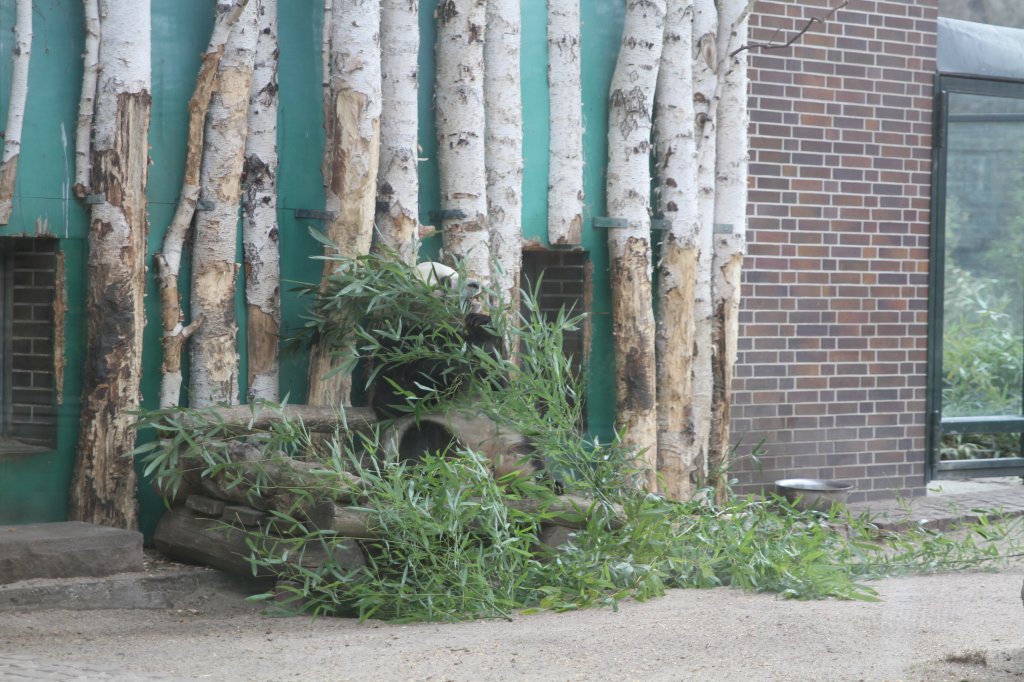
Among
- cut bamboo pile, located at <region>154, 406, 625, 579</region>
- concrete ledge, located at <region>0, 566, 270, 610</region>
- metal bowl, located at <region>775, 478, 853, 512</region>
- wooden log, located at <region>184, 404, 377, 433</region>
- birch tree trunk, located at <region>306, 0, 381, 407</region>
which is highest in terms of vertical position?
birch tree trunk, located at <region>306, 0, 381, 407</region>

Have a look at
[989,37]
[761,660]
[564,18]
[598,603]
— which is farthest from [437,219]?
[989,37]

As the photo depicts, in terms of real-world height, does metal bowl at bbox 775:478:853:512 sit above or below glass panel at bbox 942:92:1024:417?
below

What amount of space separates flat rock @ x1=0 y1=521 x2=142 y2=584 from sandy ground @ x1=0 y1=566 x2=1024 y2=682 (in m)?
0.21

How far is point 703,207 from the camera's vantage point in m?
7.56

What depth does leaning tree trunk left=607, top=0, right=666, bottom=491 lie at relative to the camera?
7195 mm

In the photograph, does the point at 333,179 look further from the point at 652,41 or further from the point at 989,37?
the point at 989,37

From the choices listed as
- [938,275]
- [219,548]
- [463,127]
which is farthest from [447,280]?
[938,275]

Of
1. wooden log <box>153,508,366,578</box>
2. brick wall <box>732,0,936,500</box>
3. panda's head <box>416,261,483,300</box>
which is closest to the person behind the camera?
wooden log <box>153,508,366,578</box>

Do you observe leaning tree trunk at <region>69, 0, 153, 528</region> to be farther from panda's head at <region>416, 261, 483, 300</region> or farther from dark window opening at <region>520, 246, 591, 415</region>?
dark window opening at <region>520, 246, 591, 415</region>

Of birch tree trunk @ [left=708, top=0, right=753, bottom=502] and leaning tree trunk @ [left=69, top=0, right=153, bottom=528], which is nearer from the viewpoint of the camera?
leaning tree trunk @ [left=69, top=0, right=153, bottom=528]

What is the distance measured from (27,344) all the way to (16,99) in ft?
3.64

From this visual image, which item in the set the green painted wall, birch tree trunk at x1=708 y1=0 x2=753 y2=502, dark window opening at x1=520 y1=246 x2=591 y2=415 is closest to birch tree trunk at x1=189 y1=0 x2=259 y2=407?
the green painted wall

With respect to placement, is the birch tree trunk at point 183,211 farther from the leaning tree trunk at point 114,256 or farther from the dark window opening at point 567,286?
the dark window opening at point 567,286

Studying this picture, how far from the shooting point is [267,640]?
14.8 ft
